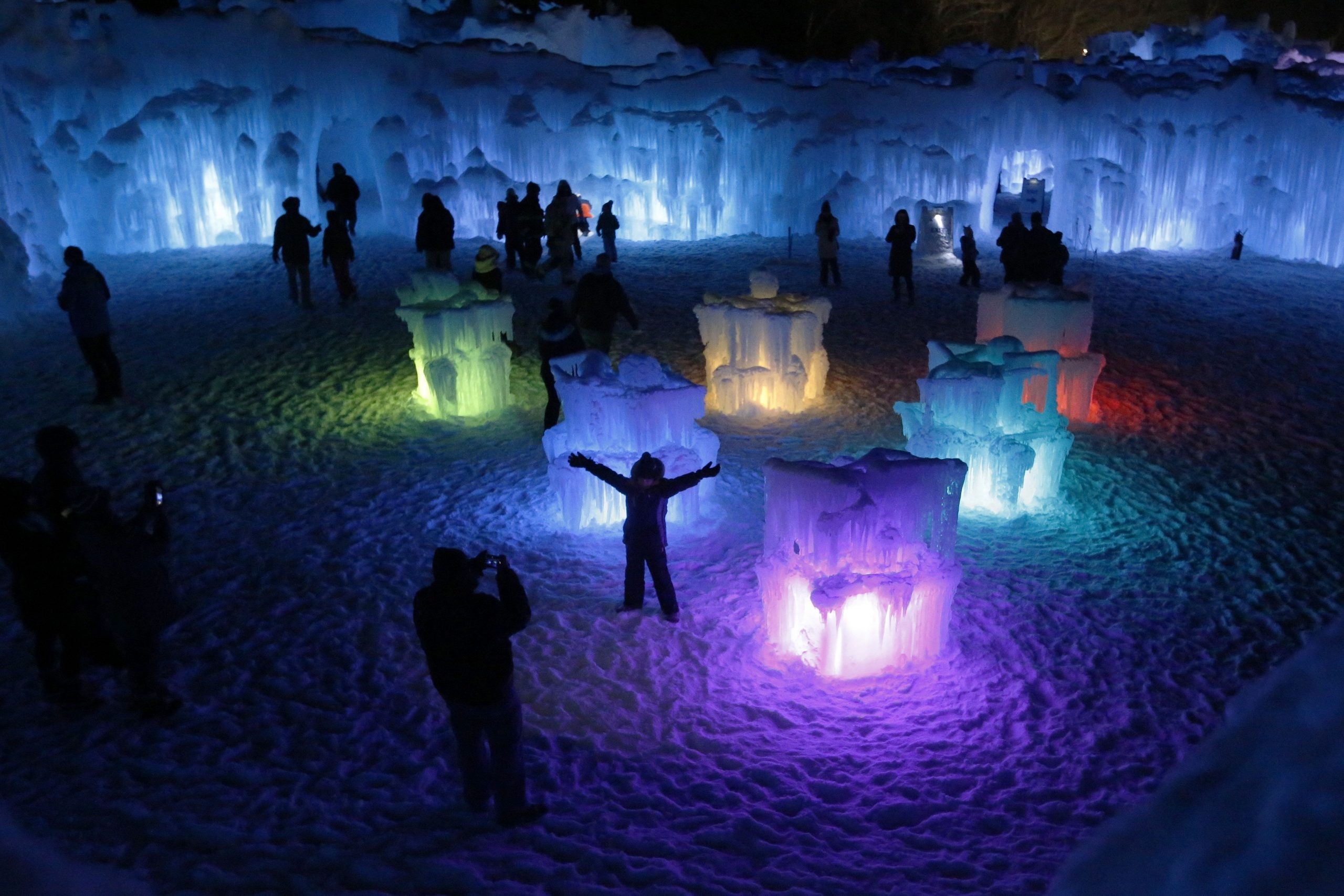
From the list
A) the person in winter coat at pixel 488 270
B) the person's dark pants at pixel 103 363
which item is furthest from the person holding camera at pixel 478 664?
the person in winter coat at pixel 488 270

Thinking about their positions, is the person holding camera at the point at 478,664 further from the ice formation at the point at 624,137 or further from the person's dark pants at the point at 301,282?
the ice formation at the point at 624,137

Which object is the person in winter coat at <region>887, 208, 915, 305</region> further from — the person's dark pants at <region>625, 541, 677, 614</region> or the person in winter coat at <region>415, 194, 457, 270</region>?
the person's dark pants at <region>625, 541, 677, 614</region>

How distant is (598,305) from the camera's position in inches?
427

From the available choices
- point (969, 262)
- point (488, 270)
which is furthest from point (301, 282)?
point (969, 262)

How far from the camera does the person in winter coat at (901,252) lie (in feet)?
51.4

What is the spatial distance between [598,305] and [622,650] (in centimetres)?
488

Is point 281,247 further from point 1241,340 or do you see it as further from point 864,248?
point 1241,340

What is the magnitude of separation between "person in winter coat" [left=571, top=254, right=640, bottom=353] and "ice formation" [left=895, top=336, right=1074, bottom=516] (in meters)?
3.29

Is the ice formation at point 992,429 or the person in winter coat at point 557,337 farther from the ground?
the person in winter coat at point 557,337

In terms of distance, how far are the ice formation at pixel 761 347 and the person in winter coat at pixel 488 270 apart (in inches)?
109

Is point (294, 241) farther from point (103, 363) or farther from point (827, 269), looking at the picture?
point (827, 269)

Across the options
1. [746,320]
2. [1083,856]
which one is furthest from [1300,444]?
[1083,856]

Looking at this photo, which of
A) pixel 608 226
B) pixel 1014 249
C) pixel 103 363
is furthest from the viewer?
pixel 608 226

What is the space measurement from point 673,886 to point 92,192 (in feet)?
58.5
